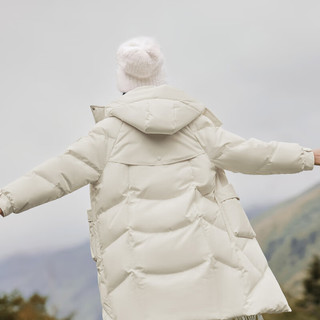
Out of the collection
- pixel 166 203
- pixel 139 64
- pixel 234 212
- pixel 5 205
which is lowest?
pixel 234 212

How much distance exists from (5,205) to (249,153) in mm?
999

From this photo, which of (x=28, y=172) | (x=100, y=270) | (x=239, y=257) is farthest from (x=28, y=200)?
(x=239, y=257)

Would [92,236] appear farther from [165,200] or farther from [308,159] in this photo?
[308,159]

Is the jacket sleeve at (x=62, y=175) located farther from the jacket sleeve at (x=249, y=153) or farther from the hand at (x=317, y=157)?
the hand at (x=317, y=157)

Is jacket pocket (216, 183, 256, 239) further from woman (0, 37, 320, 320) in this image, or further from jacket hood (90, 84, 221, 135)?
jacket hood (90, 84, 221, 135)

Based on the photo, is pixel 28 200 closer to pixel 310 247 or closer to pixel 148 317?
pixel 148 317

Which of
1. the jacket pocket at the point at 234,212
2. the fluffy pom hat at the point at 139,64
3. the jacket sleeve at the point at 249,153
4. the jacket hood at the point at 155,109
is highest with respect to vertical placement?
the fluffy pom hat at the point at 139,64

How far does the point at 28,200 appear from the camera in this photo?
2.57m

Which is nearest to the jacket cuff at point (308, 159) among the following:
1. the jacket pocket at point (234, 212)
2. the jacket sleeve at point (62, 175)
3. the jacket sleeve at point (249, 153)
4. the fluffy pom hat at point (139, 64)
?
the jacket sleeve at point (249, 153)

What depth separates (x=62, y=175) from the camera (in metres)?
2.64

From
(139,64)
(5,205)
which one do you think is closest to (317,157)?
(139,64)

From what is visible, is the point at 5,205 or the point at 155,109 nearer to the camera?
the point at 5,205

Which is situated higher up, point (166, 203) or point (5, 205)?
point (5, 205)

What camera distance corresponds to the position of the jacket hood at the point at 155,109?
2.67 meters
